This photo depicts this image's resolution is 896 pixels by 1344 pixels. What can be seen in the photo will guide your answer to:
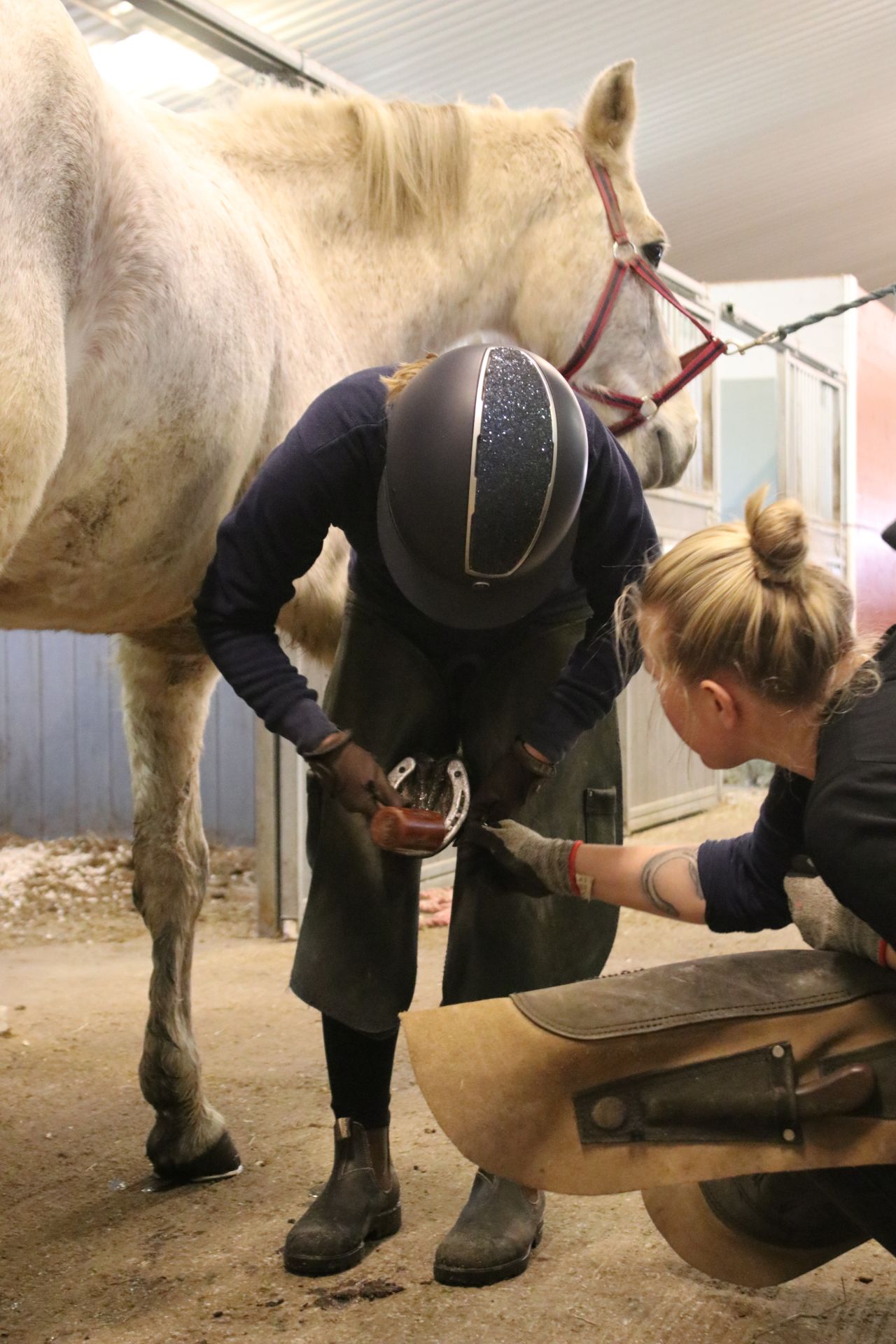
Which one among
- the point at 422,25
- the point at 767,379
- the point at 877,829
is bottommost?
the point at 877,829

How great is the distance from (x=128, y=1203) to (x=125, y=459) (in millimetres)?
1131

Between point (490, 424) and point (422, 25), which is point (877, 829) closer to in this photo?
point (490, 424)

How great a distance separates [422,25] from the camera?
466 cm

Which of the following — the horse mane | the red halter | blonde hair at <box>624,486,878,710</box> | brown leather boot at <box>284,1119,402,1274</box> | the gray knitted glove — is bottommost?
brown leather boot at <box>284,1119,402,1274</box>

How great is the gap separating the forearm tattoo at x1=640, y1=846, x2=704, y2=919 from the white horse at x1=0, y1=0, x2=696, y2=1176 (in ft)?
2.29

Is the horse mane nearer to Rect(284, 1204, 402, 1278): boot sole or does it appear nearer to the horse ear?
the horse ear

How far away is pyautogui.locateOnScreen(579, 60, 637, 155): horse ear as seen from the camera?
2.32m

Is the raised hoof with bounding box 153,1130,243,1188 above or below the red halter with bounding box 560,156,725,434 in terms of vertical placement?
below

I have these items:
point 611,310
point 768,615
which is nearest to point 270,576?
point 768,615

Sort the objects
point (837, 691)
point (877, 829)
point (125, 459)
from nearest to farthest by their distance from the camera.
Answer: point (877, 829), point (837, 691), point (125, 459)

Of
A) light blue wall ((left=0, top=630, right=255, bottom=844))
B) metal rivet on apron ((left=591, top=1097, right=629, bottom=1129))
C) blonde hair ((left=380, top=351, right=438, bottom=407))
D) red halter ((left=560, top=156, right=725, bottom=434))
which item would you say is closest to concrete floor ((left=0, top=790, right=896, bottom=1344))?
metal rivet on apron ((left=591, top=1097, right=629, bottom=1129))

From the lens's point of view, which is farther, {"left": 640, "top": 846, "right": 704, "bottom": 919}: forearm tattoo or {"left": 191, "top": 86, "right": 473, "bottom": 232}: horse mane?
{"left": 191, "top": 86, "right": 473, "bottom": 232}: horse mane

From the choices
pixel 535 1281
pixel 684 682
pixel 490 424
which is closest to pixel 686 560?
pixel 684 682

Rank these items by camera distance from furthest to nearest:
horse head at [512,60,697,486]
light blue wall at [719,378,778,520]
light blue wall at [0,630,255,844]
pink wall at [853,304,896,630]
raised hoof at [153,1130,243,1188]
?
light blue wall at [719,378,778,520]
pink wall at [853,304,896,630]
light blue wall at [0,630,255,844]
horse head at [512,60,697,486]
raised hoof at [153,1130,243,1188]
